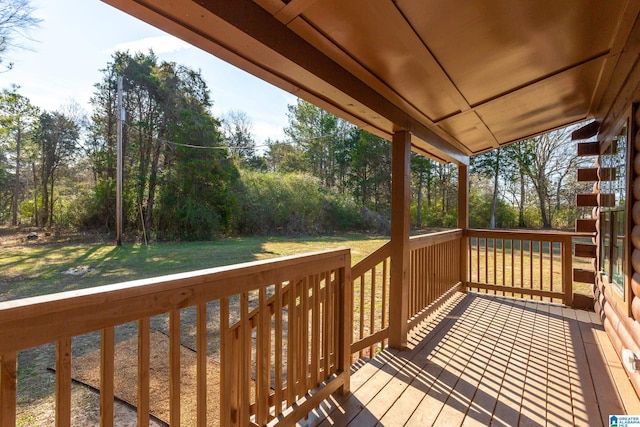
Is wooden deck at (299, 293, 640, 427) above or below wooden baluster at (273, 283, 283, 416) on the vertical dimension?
below

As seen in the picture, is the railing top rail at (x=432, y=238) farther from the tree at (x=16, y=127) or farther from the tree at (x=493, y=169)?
the tree at (x=16, y=127)

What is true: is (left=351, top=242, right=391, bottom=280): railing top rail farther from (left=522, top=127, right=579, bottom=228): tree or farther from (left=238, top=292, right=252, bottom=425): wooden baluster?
(left=522, top=127, right=579, bottom=228): tree

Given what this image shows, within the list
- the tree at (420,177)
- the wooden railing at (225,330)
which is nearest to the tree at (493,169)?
the tree at (420,177)

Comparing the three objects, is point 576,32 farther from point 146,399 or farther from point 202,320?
point 146,399

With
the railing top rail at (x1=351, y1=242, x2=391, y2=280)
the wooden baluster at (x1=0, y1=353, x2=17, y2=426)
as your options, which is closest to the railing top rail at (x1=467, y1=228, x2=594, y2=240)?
the railing top rail at (x1=351, y1=242, x2=391, y2=280)

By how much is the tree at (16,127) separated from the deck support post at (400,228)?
48.2ft

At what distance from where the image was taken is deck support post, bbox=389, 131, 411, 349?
8.84ft

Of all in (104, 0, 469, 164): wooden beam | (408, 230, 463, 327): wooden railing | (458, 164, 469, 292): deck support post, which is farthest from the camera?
(458, 164, 469, 292): deck support post

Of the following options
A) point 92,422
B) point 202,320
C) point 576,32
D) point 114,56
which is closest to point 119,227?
point 114,56

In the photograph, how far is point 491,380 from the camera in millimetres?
2305

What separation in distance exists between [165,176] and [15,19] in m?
5.91

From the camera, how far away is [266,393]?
1505 mm

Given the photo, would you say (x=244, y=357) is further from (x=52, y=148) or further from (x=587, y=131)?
(x=52, y=148)

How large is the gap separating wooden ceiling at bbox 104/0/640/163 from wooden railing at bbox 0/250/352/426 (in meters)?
0.90
